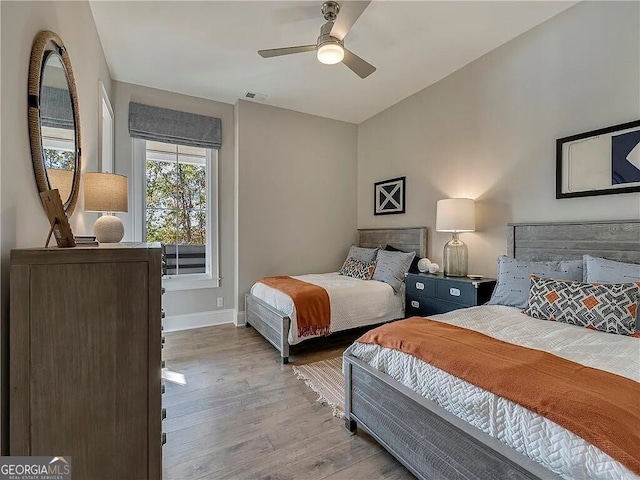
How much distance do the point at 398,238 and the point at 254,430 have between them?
115 inches

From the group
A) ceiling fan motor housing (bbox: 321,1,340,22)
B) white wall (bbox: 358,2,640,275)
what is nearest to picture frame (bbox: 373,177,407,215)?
white wall (bbox: 358,2,640,275)

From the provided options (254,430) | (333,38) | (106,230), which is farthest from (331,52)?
(254,430)

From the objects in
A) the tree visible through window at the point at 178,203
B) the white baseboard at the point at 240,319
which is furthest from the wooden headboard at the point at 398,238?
the tree visible through window at the point at 178,203

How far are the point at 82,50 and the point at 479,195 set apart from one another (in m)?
3.60

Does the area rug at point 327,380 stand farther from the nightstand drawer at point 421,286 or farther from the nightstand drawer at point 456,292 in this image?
the nightstand drawer at point 456,292

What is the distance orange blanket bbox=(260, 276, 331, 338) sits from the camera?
2961 millimetres

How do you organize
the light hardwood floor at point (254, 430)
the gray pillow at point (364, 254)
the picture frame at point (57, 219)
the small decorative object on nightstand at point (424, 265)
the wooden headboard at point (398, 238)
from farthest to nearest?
the gray pillow at point (364, 254), the wooden headboard at point (398, 238), the small decorative object on nightstand at point (424, 265), the light hardwood floor at point (254, 430), the picture frame at point (57, 219)

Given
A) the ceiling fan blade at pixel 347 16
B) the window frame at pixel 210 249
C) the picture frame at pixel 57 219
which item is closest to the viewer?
the picture frame at pixel 57 219

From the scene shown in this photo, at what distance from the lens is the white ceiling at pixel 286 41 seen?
241 cm

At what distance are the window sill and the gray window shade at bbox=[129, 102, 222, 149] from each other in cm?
171

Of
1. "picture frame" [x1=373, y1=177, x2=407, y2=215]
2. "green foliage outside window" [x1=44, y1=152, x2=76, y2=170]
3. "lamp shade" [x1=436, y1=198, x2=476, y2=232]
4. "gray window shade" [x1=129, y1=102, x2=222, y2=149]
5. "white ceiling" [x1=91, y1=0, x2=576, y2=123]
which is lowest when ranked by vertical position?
"lamp shade" [x1=436, y1=198, x2=476, y2=232]

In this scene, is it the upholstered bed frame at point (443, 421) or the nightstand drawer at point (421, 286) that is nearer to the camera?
the upholstered bed frame at point (443, 421)

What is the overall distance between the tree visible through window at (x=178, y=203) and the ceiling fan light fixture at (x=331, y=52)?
2367mm

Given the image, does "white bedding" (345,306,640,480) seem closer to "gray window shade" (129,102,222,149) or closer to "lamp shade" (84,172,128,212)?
"lamp shade" (84,172,128,212)
